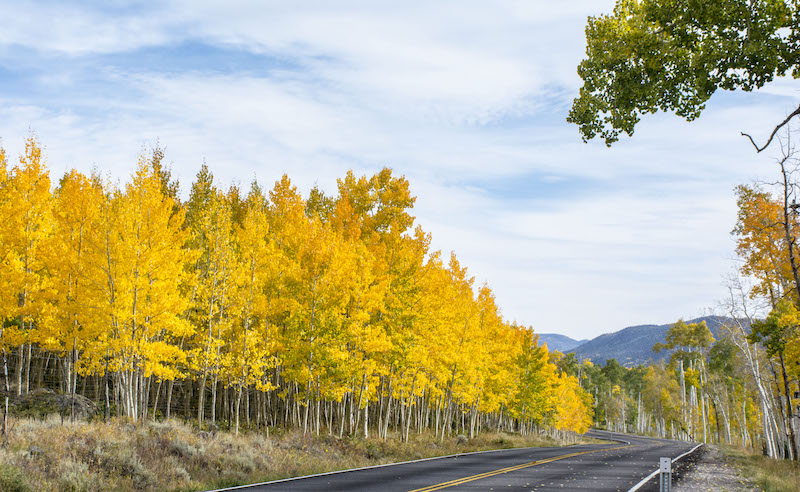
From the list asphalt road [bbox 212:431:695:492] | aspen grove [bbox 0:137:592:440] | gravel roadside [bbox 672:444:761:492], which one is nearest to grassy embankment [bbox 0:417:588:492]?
asphalt road [bbox 212:431:695:492]

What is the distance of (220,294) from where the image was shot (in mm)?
23266

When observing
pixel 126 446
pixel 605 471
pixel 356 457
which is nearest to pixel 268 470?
pixel 126 446

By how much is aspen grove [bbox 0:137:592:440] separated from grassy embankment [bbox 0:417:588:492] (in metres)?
3.12

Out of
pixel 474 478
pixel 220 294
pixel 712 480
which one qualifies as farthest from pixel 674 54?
pixel 220 294

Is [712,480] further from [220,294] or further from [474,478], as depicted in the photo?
[220,294]

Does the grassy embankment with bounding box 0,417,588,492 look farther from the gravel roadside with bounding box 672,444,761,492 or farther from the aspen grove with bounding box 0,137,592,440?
the gravel roadside with bounding box 672,444,761,492

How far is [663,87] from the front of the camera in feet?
34.3

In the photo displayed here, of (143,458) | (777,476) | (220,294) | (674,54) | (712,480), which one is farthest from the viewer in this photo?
(220,294)

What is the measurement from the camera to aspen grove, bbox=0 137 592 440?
19953mm

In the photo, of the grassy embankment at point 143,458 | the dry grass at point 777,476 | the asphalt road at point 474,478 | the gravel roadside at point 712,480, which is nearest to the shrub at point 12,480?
the grassy embankment at point 143,458

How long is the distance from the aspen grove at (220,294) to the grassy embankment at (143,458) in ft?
10.2

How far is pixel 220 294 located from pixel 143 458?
976cm

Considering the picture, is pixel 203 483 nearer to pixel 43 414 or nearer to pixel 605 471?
pixel 43 414

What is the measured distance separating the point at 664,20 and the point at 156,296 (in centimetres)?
1777
